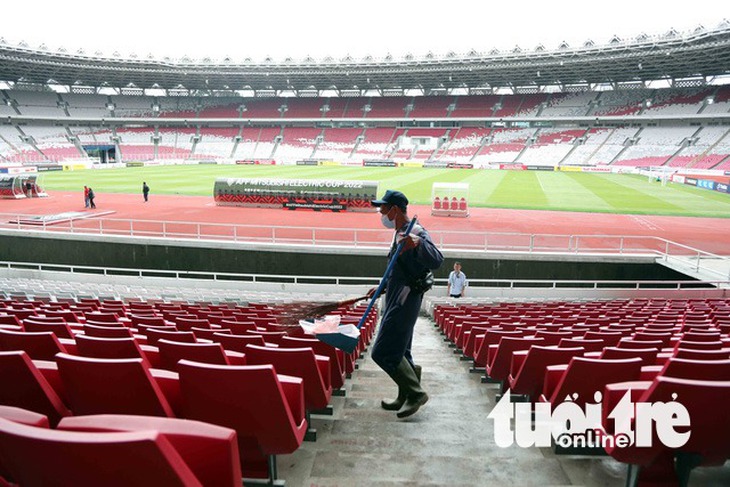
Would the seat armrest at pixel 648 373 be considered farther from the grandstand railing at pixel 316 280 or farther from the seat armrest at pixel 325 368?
the grandstand railing at pixel 316 280

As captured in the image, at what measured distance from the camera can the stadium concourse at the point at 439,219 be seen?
2391cm

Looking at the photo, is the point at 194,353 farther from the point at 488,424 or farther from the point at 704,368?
the point at 704,368

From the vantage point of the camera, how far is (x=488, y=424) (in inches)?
171

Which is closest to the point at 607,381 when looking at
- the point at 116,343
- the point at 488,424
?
the point at 488,424

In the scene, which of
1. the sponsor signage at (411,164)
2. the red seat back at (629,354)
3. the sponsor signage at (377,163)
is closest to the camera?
the red seat back at (629,354)

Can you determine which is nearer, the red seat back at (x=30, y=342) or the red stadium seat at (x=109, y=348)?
the red stadium seat at (x=109, y=348)

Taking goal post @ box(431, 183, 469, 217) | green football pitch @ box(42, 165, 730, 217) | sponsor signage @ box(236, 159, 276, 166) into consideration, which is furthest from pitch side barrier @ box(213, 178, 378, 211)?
sponsor signage @ box(236, 159, 276, 166)

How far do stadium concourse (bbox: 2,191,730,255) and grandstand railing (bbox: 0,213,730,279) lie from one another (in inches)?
65.2

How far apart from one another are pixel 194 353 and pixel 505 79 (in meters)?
81.3

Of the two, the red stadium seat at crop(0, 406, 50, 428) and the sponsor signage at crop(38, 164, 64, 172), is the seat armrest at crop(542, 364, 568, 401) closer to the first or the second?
the red stadium seat at crop(0, 406, 50, 428)

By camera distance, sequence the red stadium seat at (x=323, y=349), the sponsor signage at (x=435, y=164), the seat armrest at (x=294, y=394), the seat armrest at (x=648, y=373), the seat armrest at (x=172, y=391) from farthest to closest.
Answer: the sponsor signage at (x=435, y=164), the red stadium seat at (x=323, y=349), the seat armrest at (x=648, y=373), the seat armrest at (x=294, y=394), the seat armrest at (x=172, y=391)

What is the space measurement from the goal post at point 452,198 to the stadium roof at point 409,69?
40865 mm

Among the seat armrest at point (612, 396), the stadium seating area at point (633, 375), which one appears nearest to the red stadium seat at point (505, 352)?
the stadium seating area at point (633, 375)

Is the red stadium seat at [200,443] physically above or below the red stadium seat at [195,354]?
above
